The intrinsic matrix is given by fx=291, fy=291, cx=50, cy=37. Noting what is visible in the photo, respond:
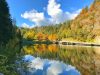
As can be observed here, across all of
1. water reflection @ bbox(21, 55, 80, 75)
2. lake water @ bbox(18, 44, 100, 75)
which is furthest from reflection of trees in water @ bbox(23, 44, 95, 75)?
water reflection @ bbox(21, 55, 80, 75)

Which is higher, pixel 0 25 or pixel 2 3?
pixel 2 3

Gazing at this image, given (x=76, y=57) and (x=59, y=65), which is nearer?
(x=59, y=65)

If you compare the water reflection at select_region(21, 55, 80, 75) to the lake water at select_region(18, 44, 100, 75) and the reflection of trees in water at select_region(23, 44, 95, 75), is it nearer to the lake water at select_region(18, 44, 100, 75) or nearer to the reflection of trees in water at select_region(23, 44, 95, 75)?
the lake water at select_region(18, 44, 100, 75)

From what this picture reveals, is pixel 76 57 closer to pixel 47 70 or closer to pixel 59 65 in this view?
pixel 59 65

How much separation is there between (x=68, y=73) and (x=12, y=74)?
611 inches

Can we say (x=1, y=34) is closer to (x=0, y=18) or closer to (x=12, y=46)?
(x=0, y=18)

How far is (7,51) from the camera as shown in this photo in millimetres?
25344

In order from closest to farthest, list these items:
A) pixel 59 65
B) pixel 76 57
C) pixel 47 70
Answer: pixel 47 70 < pixel 59 65 < pixel 76 57

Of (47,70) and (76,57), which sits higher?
(76,57)

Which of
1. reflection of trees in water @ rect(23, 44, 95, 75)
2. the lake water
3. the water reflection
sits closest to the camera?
the water reflection

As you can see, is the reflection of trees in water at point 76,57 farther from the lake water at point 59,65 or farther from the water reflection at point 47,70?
the water reflection at point 47,70

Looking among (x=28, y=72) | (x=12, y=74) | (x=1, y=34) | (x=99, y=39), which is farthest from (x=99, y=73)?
(x=99, y=39)

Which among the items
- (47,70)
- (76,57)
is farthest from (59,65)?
(76,57)

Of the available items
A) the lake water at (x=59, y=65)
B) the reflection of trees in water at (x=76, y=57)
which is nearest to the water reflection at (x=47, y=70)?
the lake water at (x=59, y=65)
